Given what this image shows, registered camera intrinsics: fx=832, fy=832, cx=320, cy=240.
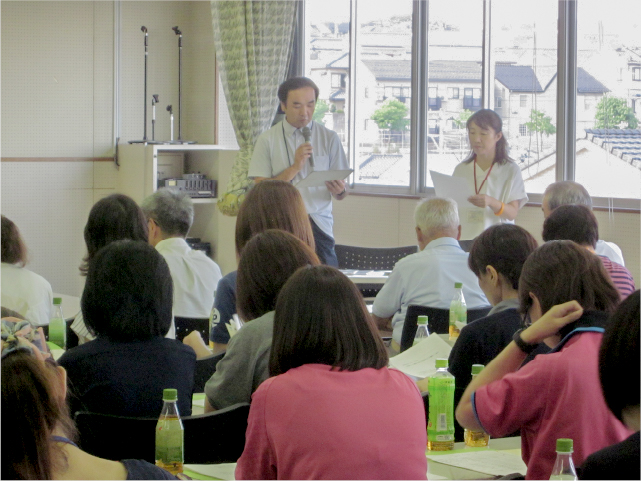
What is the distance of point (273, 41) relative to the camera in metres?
6.68

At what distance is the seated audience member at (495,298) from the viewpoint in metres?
2.37

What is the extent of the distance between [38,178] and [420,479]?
5993 mm

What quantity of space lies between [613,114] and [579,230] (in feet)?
6.85

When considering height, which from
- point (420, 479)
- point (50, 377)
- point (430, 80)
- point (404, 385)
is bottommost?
point (420, 479)

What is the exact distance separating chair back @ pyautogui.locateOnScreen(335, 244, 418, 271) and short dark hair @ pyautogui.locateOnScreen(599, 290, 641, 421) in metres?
3.58

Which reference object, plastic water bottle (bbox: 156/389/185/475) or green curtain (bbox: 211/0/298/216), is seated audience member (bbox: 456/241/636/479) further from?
green curtain (bbox: 211/0/298/216)

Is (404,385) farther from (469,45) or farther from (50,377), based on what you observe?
(469,45)

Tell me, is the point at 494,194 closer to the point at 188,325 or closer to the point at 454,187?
the point at 454,187

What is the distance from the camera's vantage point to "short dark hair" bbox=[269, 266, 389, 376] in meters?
1.66

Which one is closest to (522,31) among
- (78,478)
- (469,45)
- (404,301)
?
(469,45)

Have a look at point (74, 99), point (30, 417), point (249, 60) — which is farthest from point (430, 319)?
point (74, 99)

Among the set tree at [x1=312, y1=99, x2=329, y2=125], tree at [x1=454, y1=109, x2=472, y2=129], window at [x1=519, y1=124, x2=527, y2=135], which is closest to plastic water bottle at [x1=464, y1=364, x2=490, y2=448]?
window at [x1=519, y1=124, x2=527, y2=135]

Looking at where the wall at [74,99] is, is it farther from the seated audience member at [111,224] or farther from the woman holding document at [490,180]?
the seated audience member at [111,224]

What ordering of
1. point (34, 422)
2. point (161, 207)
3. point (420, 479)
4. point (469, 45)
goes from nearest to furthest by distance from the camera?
1. point (34, 422)
2. point (420, 479)
3. point (161, 207)
4. point (469, 45)
